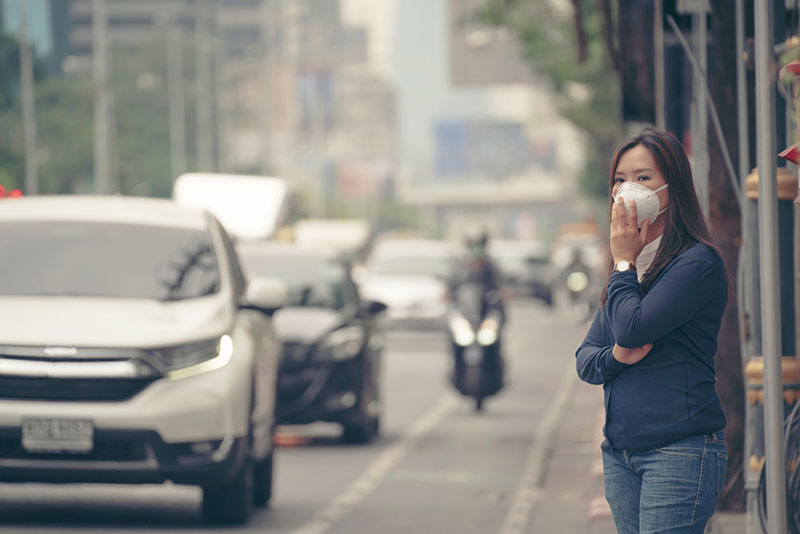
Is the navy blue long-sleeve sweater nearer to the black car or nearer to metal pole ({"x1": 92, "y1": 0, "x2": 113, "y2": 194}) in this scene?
the black car

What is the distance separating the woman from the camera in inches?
182

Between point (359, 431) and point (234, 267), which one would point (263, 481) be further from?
point (359, 431)

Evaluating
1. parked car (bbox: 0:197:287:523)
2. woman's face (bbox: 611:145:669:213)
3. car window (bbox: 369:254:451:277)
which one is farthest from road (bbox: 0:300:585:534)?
car window (bbox: 369:254:451:277)

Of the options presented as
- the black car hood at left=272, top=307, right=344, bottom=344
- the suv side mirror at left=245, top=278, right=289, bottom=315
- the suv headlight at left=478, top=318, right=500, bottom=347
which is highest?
the suv side mirror at left=245, top=278, right=289, bottom=315

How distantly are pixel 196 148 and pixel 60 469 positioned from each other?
8556cm

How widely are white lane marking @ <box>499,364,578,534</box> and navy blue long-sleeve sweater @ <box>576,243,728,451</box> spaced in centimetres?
531

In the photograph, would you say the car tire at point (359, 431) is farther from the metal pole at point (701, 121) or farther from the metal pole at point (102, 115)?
the metal pole at point (102, 115)

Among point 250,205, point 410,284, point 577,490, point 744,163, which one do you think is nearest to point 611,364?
point 744,163

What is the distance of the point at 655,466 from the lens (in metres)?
4.65

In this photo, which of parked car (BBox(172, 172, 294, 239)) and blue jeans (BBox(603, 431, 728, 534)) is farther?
parked car (BBox(172, 172, 294, 239))

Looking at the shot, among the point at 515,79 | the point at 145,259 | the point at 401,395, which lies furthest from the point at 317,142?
the point at 145,259

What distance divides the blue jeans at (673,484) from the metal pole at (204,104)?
275 feet

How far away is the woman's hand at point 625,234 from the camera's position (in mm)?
4629

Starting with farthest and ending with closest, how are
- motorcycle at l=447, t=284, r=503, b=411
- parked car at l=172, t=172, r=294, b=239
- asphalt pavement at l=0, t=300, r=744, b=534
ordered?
1. parked car at l=172, t=172, r=294, b=239
2. motorcycle at l=447, t=284, r=503, b=411
3. asphalt pavement at l=0, t=300, r=744, b=534
